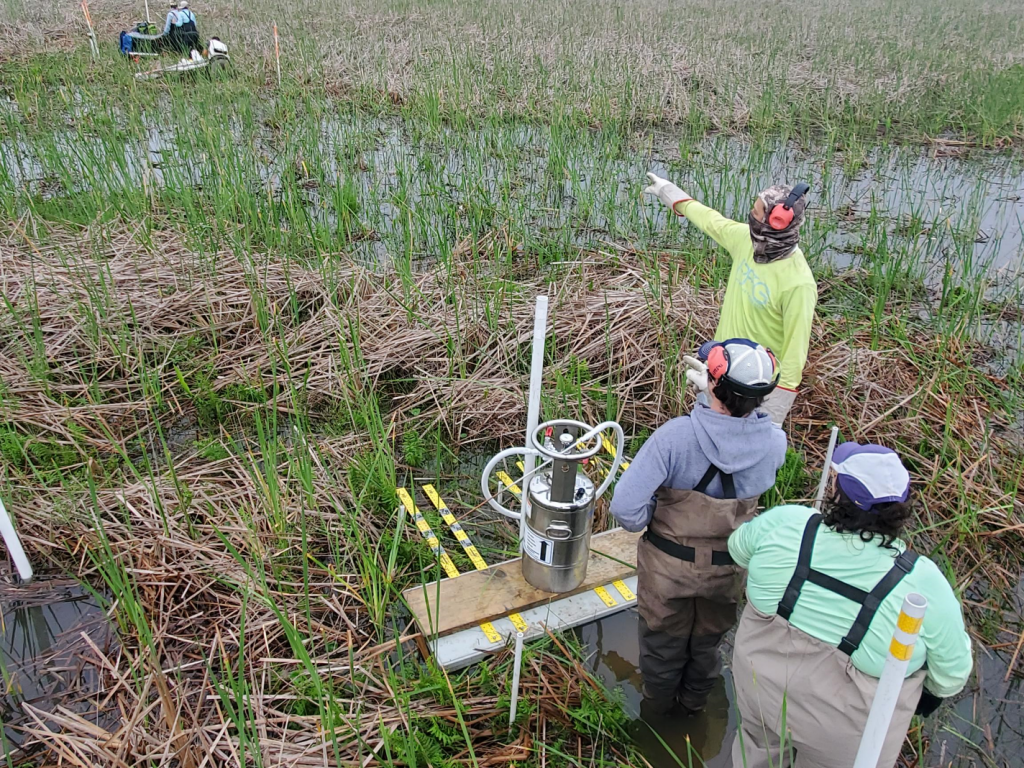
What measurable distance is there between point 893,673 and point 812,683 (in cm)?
67

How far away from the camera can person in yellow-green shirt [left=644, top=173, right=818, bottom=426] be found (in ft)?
8.71

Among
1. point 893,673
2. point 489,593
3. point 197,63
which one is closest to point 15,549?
point 489,593

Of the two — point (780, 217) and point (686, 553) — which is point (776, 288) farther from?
point (686, 553)

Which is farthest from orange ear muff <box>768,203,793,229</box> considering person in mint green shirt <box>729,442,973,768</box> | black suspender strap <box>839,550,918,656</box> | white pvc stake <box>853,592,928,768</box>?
white pvc stake <box>853,592,928,768</box>

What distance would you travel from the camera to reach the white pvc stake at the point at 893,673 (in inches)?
41.3

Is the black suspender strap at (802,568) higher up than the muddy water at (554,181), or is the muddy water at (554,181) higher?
the black suspender strap at (802,568)

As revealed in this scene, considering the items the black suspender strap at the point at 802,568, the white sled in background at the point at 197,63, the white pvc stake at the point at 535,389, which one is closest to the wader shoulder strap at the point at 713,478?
the black suspender strap at the point at 802,568

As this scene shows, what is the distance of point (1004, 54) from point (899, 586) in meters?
11.8

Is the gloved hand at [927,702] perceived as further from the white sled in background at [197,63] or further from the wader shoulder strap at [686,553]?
the white sled in background at [197,63]

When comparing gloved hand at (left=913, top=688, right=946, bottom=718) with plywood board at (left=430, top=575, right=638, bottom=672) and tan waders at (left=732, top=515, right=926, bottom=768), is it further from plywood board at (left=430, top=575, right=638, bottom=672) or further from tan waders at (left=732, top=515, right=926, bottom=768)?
plywood board at (left=430, top=575, right=638, bottom=672)

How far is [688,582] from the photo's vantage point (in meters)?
2.09

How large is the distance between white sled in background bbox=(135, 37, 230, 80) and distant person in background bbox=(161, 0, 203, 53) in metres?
0.42

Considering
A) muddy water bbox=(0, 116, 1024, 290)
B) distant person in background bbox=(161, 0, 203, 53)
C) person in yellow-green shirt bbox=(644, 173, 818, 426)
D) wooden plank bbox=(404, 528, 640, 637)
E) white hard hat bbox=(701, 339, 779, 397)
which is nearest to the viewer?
white hard hat bbox=(701, 339, 779, 397)

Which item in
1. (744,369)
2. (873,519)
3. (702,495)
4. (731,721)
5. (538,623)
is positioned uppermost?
(744,369)
